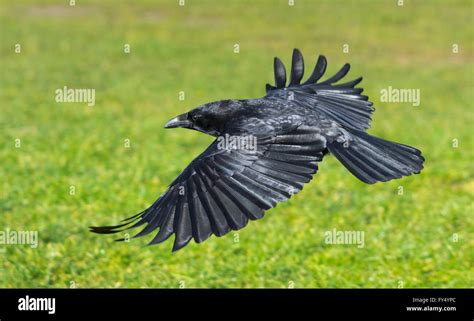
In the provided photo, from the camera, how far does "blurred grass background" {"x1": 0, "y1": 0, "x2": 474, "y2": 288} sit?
283 inches

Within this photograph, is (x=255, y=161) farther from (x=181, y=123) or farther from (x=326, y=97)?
(x=326, y=97)

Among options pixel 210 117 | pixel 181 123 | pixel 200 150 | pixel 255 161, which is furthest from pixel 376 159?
pixel 200 150

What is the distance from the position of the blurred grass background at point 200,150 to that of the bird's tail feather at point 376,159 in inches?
60.5

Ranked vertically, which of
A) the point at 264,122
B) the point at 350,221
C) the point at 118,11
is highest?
the point at 118,11

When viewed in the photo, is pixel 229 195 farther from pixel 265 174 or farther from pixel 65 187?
pixel 65 187

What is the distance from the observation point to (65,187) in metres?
9.50

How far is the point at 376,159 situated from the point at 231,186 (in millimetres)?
1269

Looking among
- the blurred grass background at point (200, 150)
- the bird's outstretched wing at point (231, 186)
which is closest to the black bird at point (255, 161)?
the bird's outstretched wing at point (231, 186)

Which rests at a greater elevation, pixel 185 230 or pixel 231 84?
pixel 231 84

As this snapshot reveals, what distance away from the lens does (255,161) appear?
506 centimetres

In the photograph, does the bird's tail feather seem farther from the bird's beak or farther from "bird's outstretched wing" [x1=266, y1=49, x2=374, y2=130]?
the bird's beak

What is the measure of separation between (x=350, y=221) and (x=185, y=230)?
4459 millimetres

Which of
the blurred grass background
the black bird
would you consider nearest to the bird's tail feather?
the black bird
